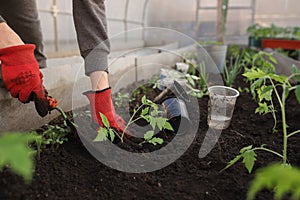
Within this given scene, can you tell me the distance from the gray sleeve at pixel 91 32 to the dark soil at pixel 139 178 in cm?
35

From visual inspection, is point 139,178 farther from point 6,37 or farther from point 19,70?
point 6,37

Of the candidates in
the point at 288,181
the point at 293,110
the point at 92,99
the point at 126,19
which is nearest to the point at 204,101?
the point at 293,110

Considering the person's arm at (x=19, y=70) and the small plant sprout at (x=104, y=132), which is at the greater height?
the person's arm at (x=19, y=70)


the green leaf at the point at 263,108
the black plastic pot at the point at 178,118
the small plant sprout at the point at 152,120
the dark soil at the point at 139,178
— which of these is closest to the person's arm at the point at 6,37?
the dark soil at the point at 139,178

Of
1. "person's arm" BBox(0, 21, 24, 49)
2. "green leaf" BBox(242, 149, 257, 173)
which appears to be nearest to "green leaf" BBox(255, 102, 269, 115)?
"green leaf" BBox(242, 149, 257, 173)

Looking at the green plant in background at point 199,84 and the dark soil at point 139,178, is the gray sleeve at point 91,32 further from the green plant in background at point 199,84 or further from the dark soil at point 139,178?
the green plant in background at point 199,84

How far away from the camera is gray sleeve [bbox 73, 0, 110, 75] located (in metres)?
1.30

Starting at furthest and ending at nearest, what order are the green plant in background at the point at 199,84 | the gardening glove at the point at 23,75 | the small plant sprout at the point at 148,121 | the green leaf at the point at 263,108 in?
the green plant in background at the point at 199,84
the green leaf at the point at 263,108
the gardening glove at the point at 23,75
the small plant sprout at the point at 148,121

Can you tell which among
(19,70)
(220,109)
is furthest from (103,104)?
(220,109)

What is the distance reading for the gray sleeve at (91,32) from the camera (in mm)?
1299

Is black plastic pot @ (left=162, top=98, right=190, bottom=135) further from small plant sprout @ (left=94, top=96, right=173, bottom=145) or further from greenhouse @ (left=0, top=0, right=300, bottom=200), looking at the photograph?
small plant sprout @ (left=94, top=96, right=173, bottom=145)

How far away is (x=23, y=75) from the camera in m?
1.10

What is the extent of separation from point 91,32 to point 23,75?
14.7 inches

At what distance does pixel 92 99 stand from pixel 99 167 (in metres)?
0.36
